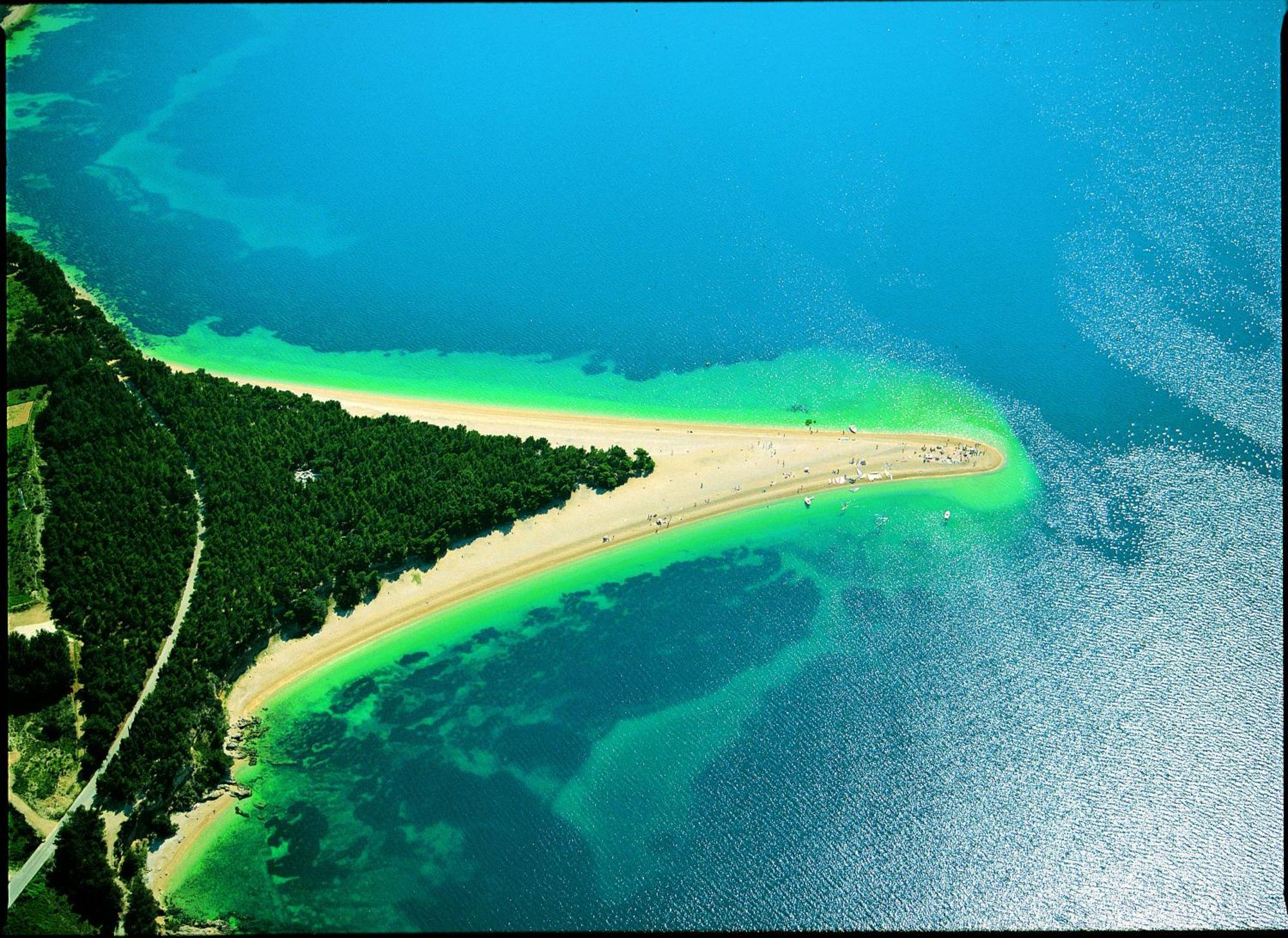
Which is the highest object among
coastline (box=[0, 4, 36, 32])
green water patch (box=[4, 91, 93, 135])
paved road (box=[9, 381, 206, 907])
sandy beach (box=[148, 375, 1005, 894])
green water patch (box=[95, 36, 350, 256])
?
coastline (box=[0, 4, 36, 32])

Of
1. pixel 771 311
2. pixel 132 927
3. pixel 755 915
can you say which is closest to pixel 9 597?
pixel 132 927

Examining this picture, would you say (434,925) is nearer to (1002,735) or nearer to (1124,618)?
(1002,735)

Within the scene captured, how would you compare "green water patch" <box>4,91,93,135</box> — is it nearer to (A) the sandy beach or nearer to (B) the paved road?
(A) the sandy beach

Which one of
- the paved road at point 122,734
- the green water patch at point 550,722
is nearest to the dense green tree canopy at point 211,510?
the paved road at point 122,734

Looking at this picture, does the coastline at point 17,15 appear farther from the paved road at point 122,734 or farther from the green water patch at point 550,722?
the green water patch at point 550,722

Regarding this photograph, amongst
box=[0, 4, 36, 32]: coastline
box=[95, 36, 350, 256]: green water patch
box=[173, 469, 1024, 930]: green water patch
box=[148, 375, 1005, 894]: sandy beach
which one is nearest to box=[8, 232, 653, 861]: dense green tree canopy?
box=[148, 375, 1005, 894]: sandy beach

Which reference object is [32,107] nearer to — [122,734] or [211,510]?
[211,510]
